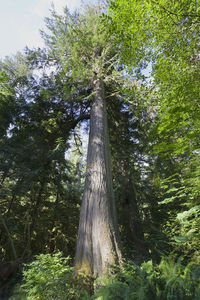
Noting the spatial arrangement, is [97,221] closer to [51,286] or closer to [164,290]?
[51,286]

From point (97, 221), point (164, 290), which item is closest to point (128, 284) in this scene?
point (164, 290)

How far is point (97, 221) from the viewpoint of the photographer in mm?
3098

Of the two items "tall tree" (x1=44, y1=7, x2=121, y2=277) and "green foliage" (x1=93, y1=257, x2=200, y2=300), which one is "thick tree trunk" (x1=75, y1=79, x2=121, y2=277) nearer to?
"tall tree" (x1=44, y1=7, x2=121, y2=277)

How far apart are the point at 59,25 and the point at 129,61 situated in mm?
5304

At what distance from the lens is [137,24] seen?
3061 millimetres

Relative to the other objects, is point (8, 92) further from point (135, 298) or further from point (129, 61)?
point (135, 298)

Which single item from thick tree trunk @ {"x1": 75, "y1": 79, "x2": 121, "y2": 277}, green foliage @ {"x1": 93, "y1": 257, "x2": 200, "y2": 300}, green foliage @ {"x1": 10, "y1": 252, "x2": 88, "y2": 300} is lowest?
green foliage @ {"x1": 10, "y1": 252, "x2": 88, "y2": 300}

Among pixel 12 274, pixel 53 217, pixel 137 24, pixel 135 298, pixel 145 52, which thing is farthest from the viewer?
pixel 53 217

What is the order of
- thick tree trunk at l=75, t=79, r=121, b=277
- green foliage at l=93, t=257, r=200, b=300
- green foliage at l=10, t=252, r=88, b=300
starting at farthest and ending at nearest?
A: thick tree trunk at l=75, t=79, r=121, b=277 < green foliage at l=10, t=252, r=88, b=300 < green foliage at l=93, t=257, r=200, b=300

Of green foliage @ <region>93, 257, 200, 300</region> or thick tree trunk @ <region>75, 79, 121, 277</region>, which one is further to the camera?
thick tree trunk @ <region>75, 79, 121, 277</region>

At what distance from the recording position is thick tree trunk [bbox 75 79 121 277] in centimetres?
271

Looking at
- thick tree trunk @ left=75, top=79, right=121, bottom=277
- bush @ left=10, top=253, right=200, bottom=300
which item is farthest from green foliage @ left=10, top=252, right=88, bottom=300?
thick tree trunk @ left=75, top=79, right=121, bottom=277

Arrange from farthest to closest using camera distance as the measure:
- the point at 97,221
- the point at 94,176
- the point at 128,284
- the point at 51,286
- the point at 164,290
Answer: the point at 94,176
the point at 97,221
the point at 51,286
the point at 128,284
the point at 164,290

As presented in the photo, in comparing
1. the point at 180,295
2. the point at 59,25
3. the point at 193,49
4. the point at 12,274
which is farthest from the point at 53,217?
the point at 59,25
